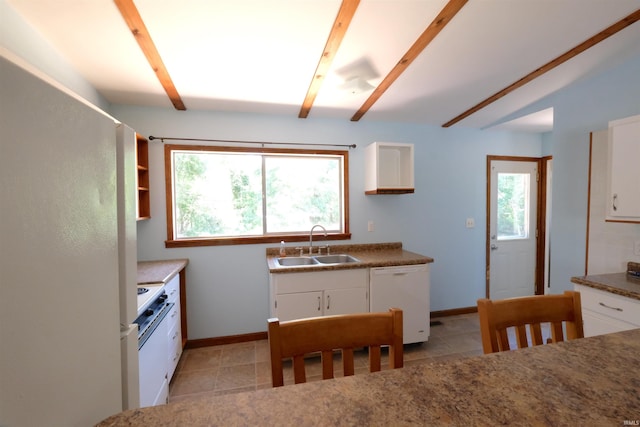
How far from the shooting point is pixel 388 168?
3.19 m

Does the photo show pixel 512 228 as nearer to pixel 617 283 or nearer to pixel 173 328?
pixel 617 283

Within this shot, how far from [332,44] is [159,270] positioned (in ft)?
7.18

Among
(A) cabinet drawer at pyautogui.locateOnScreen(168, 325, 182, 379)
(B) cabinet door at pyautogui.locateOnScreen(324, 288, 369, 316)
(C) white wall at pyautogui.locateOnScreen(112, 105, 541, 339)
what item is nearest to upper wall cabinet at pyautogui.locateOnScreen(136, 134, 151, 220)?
(C) white wall at pyautogui.locateOnScreen(112, 105, 541, 339)

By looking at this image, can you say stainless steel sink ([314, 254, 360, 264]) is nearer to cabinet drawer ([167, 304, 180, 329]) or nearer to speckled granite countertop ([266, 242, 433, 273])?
speckled granite countertop ([266, 242, 433, 273])

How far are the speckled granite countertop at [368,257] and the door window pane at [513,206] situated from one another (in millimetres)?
1532

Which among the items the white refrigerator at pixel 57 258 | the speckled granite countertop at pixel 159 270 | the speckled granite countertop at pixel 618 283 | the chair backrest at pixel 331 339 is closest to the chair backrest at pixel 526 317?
the chair backrest at pixel 331 339

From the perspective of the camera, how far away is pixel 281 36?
5.80ft

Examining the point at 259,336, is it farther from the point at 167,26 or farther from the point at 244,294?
the point at 167,26

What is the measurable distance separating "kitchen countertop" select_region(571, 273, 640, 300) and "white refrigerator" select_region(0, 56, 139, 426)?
8.47 ft

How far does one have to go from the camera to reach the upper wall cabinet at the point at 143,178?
2500mm

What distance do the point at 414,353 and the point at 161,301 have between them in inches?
88.4

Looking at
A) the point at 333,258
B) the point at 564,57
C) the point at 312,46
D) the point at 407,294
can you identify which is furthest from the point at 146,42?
the point at 564,57

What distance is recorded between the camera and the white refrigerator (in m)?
0.42

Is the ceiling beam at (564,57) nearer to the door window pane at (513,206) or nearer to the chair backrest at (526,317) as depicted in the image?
the door window pane at (513,206)
